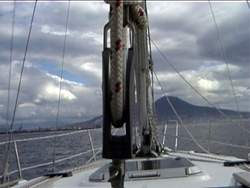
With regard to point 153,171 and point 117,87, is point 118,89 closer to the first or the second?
point 117,87

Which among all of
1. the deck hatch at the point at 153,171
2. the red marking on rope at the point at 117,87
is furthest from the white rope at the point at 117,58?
the deck hatch at the point at 153,171

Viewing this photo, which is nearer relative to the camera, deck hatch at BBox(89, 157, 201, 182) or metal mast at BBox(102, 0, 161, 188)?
metal mast at BBox(102, 0, 161, 188)

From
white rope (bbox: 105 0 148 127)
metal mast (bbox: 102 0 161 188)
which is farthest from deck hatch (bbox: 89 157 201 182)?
white rope (bbox: 105 0 148 127)

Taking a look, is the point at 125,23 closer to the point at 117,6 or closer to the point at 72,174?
the point at 117,6

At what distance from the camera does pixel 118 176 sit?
5.31ft

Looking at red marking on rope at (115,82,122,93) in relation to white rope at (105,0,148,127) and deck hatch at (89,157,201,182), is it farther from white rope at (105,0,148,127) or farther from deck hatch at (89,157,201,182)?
deck hatch at (89,157,201,182)

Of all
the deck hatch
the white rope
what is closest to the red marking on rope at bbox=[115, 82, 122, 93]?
the white rope

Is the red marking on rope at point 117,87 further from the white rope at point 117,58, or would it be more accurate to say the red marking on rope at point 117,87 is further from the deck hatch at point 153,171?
the deck hatch at point 153,171

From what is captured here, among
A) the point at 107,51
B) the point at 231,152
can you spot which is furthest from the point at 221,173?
the point at 231,152

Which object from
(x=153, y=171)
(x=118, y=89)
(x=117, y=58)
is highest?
(x=117, y=58)

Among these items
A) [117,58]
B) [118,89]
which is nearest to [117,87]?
[118,89]

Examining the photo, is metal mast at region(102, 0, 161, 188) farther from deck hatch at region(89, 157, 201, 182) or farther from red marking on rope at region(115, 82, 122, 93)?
deck hatch at region(89, 157, 201, 182)

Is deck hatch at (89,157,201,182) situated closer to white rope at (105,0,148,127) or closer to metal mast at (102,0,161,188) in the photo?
metal mast at (102,0,161,188)

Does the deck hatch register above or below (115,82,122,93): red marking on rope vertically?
below
